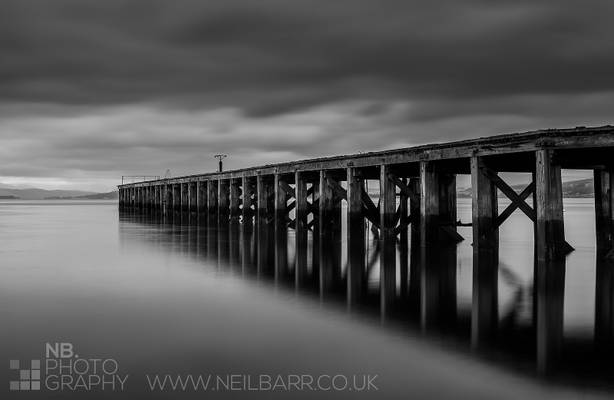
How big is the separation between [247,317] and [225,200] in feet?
104

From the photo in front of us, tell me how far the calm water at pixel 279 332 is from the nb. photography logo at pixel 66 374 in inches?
4.1

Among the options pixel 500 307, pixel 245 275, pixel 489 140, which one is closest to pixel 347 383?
pixel 500 307

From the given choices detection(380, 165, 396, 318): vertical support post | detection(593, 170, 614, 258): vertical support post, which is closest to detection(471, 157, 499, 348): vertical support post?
detection(380, 165, 396, 318): vertical support post

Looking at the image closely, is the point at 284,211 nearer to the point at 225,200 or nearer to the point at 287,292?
the point at 225,200

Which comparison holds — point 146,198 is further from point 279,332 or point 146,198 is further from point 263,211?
point 279,332

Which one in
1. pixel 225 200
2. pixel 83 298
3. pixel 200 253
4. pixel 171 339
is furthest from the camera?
pixel 225 200

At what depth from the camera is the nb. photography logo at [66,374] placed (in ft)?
17.5

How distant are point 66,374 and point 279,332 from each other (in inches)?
106

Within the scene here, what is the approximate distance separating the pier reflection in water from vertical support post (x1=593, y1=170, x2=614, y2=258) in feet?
2.24

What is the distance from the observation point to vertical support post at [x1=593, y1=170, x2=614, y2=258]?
51.4ft

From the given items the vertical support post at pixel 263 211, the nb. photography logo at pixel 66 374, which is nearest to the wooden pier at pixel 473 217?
the vertical support post at pixel 263 211

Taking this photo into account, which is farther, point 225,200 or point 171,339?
point 225,200

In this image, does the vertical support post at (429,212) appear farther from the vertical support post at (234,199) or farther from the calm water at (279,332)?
the vertical support post at (234,199)

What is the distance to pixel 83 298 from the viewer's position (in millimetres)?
10398
